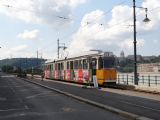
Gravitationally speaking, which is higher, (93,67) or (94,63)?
(94,63)

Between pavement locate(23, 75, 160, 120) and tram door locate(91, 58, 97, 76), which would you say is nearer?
pavement locate(23, 75, 160, 120)

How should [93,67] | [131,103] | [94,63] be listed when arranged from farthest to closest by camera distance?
[93,67] < [94,63] < [131,103]

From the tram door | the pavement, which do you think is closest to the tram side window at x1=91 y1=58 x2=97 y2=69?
the tram door

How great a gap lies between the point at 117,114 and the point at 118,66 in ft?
84.6

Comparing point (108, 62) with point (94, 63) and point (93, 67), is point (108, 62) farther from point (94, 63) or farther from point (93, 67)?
point (93, 67)

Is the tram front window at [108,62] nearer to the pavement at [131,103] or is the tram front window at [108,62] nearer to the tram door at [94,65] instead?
the tram door at [94,65]

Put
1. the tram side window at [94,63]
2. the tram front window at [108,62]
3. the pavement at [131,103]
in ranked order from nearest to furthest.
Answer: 1. the pavement at [131,103]
2. the tram front window at [108,62]
3. the tram side window at [94,63]

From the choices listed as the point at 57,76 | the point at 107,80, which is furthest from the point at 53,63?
the point at 107,80

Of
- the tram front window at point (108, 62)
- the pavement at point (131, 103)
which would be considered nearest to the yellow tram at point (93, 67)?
the tram front window at point (108, 62)

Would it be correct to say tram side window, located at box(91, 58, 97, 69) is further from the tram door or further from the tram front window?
the tram front window

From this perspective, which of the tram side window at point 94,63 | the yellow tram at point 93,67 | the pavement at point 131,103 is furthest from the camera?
the tram side window at point 94,63

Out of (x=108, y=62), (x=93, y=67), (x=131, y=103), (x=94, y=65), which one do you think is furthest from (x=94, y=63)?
(x=131, y=103)

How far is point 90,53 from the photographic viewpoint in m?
43.7

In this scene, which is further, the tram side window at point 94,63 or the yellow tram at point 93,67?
the tram side window at point 94,63
